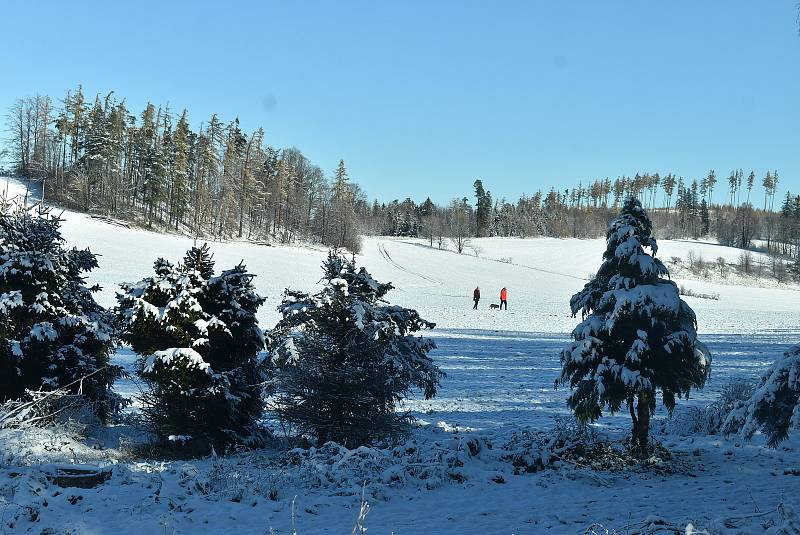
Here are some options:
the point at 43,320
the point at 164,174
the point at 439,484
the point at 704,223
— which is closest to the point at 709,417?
the point at 439,484

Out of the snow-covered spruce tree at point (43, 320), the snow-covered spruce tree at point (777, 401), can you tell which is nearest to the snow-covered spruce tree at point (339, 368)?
the snow-covered spruce tree at point (43, 320)

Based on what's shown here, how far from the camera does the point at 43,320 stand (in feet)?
34.6

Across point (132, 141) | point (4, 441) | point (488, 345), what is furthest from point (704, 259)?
point (4, 441)

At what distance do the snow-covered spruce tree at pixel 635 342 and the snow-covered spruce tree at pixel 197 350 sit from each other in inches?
235

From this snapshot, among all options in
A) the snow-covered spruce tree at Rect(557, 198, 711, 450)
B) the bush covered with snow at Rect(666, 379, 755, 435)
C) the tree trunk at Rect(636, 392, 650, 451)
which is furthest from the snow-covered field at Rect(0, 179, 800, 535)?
the snow-covered spruce tree at Rect(557, 198, 711, 450)

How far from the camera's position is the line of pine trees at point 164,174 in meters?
62.9

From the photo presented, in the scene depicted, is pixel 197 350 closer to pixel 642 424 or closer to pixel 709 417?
pixel 642 424

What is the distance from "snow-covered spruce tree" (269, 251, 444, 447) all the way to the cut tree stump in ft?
10.0

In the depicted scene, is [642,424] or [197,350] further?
[197,350]

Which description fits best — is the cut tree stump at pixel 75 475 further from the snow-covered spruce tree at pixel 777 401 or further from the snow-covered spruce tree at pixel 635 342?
the snow-covered spruce tree at pixel 777 401

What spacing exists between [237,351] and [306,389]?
6.29ft

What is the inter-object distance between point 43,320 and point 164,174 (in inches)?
2217

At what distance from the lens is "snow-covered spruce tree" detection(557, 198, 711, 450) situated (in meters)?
8.84

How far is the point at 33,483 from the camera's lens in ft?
21.0
